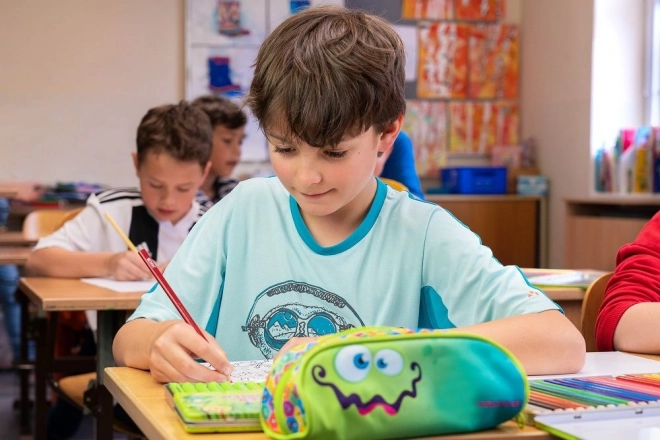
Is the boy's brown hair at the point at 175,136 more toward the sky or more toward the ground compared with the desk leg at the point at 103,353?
more toward the sky

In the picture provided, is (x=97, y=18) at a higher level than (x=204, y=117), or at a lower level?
higher

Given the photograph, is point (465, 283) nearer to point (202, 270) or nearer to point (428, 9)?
point (202, 270)

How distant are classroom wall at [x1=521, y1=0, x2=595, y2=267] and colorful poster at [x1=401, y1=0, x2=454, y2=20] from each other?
55 cm

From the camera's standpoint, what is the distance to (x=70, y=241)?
8.86 feet

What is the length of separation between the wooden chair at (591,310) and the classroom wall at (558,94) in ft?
12.0

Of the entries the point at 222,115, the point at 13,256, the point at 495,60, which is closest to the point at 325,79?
the point at 222,115

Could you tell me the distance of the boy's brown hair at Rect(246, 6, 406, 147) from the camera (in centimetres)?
116

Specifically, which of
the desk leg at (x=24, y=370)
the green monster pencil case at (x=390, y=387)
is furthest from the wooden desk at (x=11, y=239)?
the green monster pencil case at (x=390, y=387)

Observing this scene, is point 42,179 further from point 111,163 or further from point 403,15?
point 403,15

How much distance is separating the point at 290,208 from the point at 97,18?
4.42 meters

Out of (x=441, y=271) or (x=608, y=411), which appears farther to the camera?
(x=441, y=271)

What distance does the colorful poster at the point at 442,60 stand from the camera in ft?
19.9

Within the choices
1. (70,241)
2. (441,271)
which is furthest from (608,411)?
(70,241)

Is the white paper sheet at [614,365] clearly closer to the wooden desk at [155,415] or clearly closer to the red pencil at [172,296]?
the wooden desk at [155,415]
